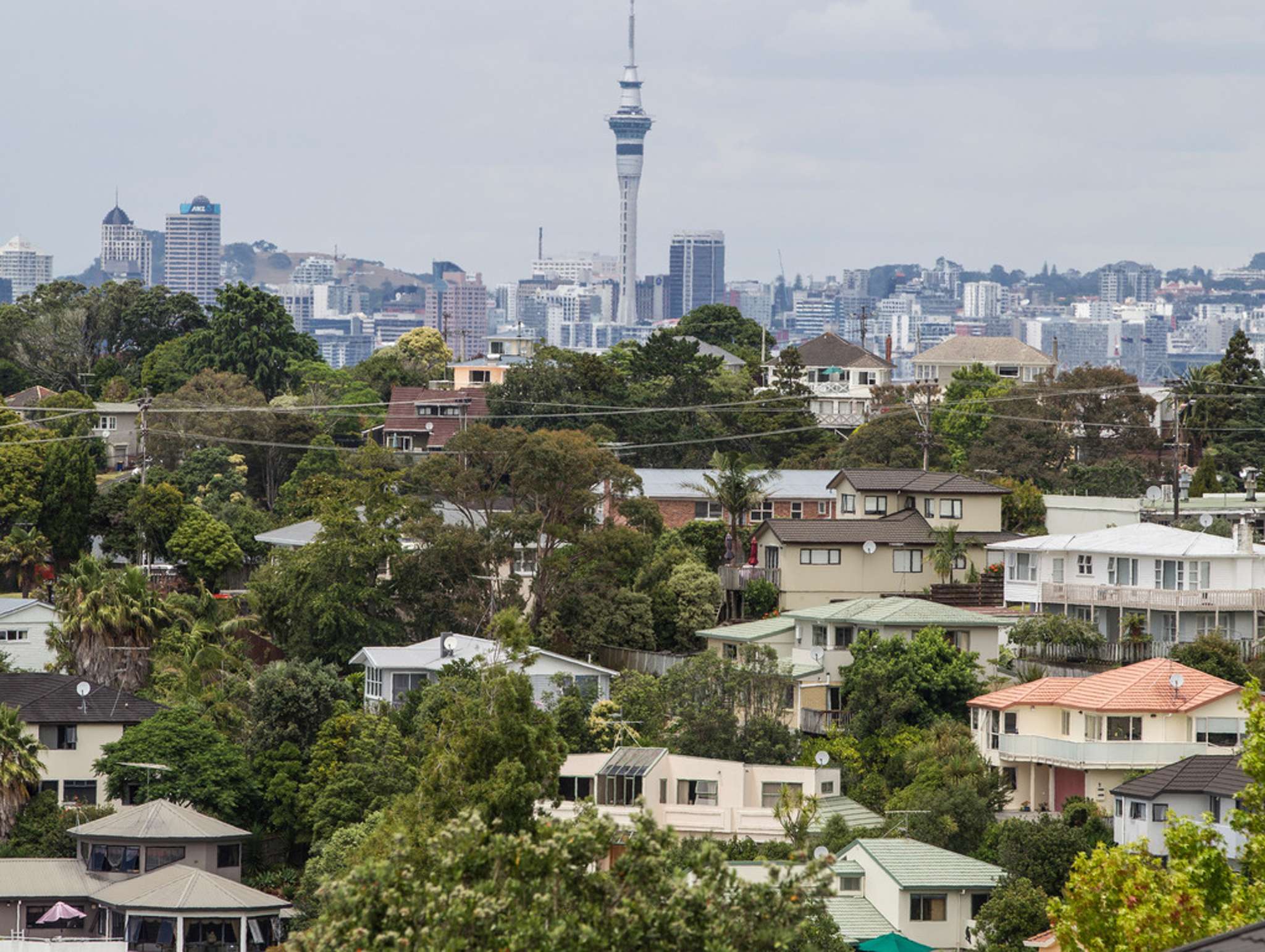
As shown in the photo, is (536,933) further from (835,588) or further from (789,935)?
(835,588)

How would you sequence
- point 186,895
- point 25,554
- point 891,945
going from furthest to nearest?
point 25,554 < point 186,895 < point 891,945

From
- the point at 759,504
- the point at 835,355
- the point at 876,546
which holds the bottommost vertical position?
the point at 876,546

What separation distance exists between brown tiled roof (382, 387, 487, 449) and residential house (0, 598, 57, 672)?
100ft

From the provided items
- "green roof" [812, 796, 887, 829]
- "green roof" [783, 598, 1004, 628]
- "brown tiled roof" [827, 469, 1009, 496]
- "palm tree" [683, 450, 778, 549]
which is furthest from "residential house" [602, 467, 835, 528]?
"green roof" [812, 796, 887, 829]

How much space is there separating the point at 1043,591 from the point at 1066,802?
1452 centimetres

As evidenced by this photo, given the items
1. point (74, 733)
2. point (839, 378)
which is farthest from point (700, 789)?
point (839, 378)

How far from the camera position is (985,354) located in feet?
430

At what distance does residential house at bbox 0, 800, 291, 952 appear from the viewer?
159 feet

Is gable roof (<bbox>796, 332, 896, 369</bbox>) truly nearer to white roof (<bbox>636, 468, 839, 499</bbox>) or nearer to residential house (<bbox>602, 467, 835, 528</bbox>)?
white roof (<bbox>636, 468, 839, 499</bbox>)

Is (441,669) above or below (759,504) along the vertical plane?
below

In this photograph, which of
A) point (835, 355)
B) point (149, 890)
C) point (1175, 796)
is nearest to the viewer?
point (1175, 796)

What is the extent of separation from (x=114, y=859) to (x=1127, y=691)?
22184 mm

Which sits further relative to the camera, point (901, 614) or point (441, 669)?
point (901, 614)

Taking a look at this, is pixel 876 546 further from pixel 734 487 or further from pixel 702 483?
pixel 702 483
